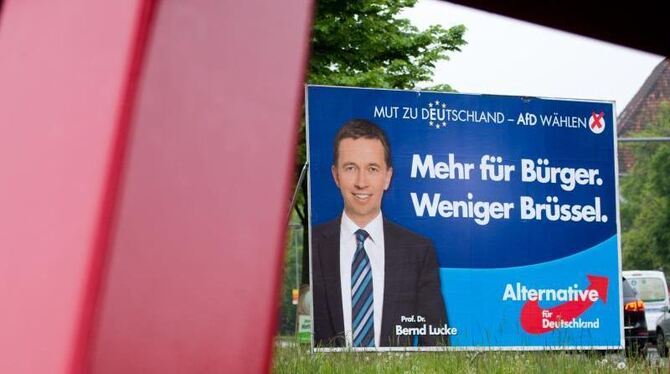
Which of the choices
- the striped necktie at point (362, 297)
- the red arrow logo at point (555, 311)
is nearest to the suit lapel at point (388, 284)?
the striped necktie at point (362, 297)

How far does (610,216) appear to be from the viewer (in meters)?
11.8

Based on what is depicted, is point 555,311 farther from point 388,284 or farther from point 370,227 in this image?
point 370,227

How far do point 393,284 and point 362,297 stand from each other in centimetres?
34

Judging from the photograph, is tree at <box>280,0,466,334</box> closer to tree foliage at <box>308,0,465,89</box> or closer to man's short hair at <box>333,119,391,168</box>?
tree foliage at <box>308,0,465,89</box>

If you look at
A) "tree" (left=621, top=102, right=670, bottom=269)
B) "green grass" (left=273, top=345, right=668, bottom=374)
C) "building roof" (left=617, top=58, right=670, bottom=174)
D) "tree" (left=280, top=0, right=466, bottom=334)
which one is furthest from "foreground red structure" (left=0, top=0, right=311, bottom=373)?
"building roof" (left=617, top=58, right=670, bottom=174)

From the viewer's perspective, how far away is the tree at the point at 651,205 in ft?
108

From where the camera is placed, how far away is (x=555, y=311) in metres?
11.3

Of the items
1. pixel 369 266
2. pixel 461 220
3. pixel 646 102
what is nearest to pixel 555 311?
pixel 461 220

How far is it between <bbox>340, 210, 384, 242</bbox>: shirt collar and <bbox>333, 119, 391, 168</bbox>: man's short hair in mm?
545

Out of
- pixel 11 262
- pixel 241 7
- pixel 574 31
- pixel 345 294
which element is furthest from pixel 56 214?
pixel 345 294

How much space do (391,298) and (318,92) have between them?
2057mm

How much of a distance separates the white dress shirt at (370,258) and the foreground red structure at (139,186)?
871 centimetres

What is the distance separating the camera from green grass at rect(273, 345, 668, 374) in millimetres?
7074

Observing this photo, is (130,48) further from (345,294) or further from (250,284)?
(345,294)
